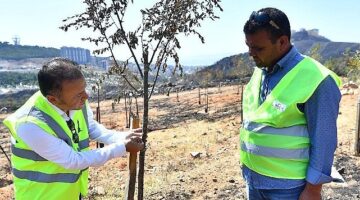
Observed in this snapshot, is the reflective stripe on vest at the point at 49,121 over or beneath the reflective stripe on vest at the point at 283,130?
over

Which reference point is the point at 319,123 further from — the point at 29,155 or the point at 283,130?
the point at 29,155

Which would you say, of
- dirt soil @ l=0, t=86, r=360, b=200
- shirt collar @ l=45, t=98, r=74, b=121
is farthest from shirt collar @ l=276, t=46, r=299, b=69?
dirt soil @ l=0, t=86, r=360, b=200

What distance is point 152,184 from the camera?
7.33 meters

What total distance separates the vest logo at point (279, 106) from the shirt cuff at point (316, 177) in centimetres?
34

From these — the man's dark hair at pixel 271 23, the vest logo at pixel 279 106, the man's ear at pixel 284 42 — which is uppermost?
the man's dark hair at pixel 271 23

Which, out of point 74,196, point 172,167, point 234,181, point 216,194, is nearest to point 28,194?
point 74,196

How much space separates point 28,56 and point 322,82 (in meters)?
142

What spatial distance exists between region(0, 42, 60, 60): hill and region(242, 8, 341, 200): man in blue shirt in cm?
13206

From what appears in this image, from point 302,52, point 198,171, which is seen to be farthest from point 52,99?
point 302,52

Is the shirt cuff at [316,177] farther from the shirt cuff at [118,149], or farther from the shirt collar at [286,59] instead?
the shirt cuff at [118,149]

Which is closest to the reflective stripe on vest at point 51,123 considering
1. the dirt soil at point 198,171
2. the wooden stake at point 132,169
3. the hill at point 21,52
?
the wooden stake at point 132,169

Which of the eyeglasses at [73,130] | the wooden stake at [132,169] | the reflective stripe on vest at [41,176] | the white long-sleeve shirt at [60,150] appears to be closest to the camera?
the white long-sleeve shirt at [60,150]

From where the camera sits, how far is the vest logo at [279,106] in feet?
6.94

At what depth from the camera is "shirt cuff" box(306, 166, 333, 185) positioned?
6.90 ft
